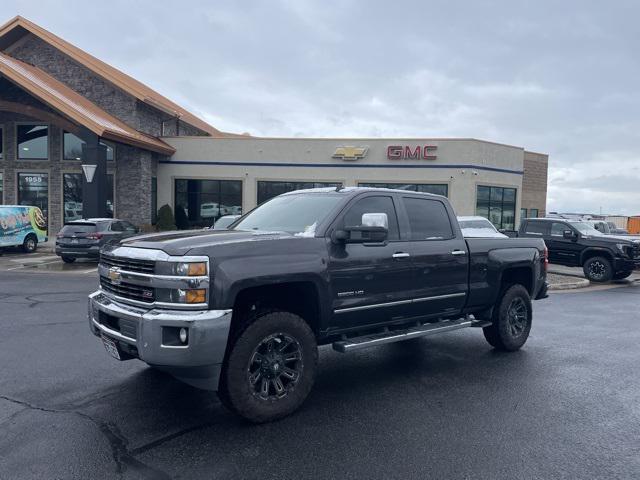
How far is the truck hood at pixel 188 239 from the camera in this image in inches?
162

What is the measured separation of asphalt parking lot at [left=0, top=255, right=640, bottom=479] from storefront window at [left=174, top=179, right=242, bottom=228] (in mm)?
20467

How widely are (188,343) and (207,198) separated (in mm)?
24420

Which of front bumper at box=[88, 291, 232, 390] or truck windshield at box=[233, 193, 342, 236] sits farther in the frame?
truck windshield at box=[233, 193, 342, 236]

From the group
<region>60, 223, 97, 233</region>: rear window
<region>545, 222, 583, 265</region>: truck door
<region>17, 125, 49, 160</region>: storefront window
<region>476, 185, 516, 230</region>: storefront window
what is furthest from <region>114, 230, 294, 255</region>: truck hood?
<region>17, 125, 49, 160</region>: storefront window

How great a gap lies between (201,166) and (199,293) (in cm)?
2417

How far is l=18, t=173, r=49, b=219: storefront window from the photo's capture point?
25.9 m

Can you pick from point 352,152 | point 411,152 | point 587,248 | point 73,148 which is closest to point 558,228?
point 587,248

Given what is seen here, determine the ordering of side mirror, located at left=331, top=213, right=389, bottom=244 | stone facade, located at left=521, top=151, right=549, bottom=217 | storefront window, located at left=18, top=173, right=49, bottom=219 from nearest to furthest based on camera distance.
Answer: side mirror, located at left=331, top=213, right=389, bottom=244
storefront window, located at left=18, top=173, right=49, bottom=219
stone facade, located at left=521, top=151, right=549, bottom=217

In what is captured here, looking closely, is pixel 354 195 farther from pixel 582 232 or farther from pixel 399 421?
pixel 582 232

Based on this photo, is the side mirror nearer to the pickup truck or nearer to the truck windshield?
the pickup truck

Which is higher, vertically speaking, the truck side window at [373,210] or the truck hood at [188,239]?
the truck side window at [373,210]

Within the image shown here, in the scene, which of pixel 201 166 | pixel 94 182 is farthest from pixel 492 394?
pixel 201 166

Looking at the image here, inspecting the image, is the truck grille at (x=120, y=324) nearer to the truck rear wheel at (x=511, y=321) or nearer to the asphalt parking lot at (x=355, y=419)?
the asphalt parking lot at (x=355, y=419)

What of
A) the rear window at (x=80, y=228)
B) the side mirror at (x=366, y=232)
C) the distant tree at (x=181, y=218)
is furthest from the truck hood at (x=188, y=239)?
the distant tree at (x=181, y=218)
